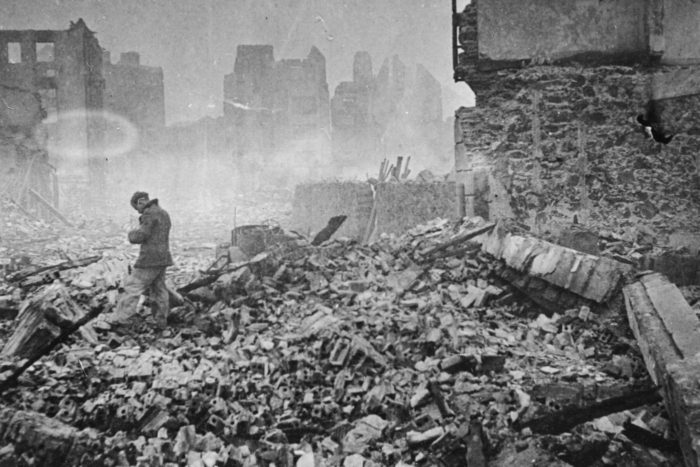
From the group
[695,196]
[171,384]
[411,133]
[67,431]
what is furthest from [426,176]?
[411,133]

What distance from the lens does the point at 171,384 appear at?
384 cm

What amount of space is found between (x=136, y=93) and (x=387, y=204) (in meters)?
30.1

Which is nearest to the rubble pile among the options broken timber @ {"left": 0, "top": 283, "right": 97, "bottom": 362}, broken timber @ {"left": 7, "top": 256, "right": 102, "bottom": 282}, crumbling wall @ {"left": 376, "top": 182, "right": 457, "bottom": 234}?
broken timber @ {"left": 0, "top": 283, "right": 97, "bottom": 362}

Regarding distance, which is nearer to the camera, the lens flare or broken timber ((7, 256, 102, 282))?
broken timber ((7, 256, 102, 282))

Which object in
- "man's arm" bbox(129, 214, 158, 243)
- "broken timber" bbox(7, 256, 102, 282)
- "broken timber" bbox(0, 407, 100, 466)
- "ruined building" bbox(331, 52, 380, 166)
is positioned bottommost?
"broken timber" bbox(0, 407, 100, 466)

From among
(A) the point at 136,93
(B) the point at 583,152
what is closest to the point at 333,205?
(B) the point at 583,152

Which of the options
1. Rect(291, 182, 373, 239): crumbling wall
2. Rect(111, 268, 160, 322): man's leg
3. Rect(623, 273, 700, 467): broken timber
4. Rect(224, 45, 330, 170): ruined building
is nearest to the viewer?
Rect(623, 273, 700, 467): broken timber

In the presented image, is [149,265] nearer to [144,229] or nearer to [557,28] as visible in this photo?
[144,229]

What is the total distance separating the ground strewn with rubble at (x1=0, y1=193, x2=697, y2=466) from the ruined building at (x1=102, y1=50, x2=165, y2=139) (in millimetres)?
32328

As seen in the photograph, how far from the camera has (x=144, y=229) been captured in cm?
530

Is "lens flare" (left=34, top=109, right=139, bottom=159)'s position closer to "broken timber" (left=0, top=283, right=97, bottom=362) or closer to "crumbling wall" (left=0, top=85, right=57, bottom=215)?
"crumbling wall" (left=0, top=85, right=57, bottom=215)

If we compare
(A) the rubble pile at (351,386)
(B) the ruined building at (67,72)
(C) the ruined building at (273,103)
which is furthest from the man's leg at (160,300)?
(C) the ruined building at (273,103)

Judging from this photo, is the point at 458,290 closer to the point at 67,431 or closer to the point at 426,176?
the point at 67,431

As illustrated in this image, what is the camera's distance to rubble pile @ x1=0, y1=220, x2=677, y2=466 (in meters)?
2.97
